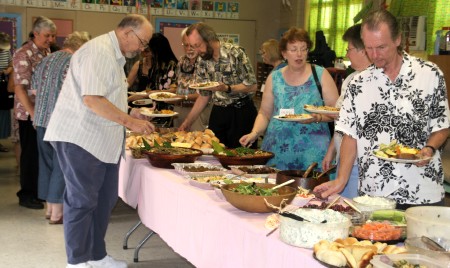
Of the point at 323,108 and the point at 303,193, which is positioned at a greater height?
the point at 323,108

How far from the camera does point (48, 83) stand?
427 cm

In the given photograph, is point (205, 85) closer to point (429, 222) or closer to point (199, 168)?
point (199, 168)

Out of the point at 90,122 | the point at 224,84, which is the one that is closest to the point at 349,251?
the point at 90,122

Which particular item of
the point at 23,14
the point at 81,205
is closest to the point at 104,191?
the point at 81,205

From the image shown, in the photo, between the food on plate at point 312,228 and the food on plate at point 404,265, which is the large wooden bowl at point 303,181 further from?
the food on plate at point 404,265

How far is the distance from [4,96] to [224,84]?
12.7 ft

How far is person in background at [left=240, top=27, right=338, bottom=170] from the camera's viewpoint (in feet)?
11.0

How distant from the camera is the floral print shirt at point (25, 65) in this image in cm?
477

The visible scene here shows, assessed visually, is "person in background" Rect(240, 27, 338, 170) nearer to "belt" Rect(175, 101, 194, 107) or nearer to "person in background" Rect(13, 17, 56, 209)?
"belt" Rect(175, 101, 194, 107)

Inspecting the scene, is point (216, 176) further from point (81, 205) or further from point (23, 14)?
point (23, 14)

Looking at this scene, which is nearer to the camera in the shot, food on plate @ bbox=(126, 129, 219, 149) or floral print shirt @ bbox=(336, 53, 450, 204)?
floral print shirt @ bbox=(336, 53, 450, 204)

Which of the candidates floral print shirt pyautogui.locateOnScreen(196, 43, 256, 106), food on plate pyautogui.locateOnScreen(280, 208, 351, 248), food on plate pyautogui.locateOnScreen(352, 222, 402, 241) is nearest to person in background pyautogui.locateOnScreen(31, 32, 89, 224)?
floral print shirt pyautogui.locateOnScreen(196, 43, 256, 106)

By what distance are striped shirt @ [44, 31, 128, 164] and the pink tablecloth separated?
12.5 inches

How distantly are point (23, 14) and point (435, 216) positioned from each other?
781cm
